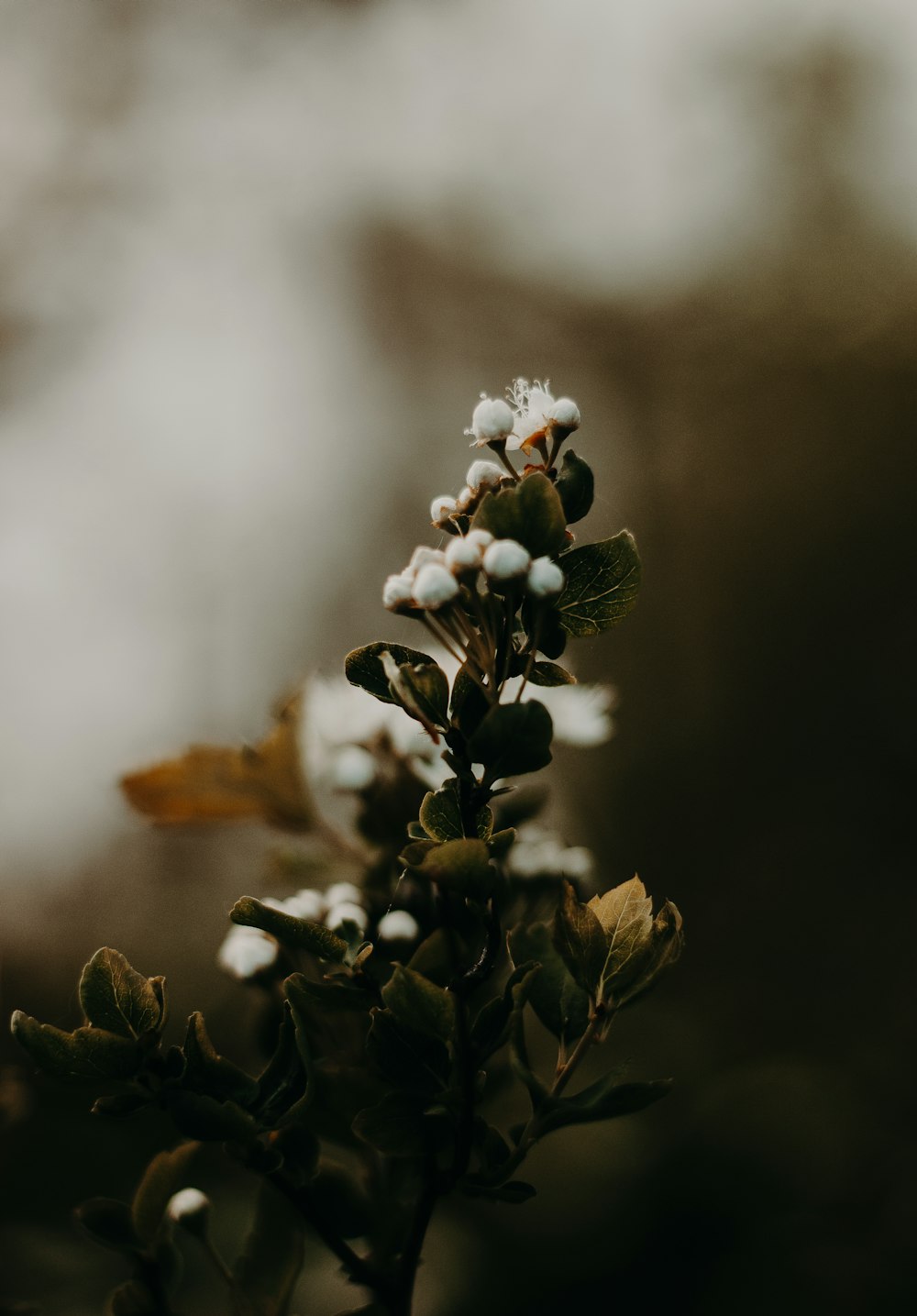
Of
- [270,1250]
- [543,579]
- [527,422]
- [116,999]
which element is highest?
[527,422]

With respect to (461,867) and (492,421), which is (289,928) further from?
(492,421)

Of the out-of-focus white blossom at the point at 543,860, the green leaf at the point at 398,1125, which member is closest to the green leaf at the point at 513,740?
the green leaf at the point at 398,1125

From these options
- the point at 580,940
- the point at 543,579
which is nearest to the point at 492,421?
the point at 543,579

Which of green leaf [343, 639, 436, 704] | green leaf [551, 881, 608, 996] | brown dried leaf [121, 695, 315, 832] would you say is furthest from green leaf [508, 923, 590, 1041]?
brown dried leaf [121, 695, 315, 832]

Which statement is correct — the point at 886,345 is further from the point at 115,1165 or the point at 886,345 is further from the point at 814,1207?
the point at 115,1165

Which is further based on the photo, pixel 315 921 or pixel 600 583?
pixel 315 921

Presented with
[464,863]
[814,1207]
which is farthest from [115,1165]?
[464,863]

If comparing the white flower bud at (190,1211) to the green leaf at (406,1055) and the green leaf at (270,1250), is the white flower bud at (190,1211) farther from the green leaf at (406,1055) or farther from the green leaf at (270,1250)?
the green leaf at (406,1055)
